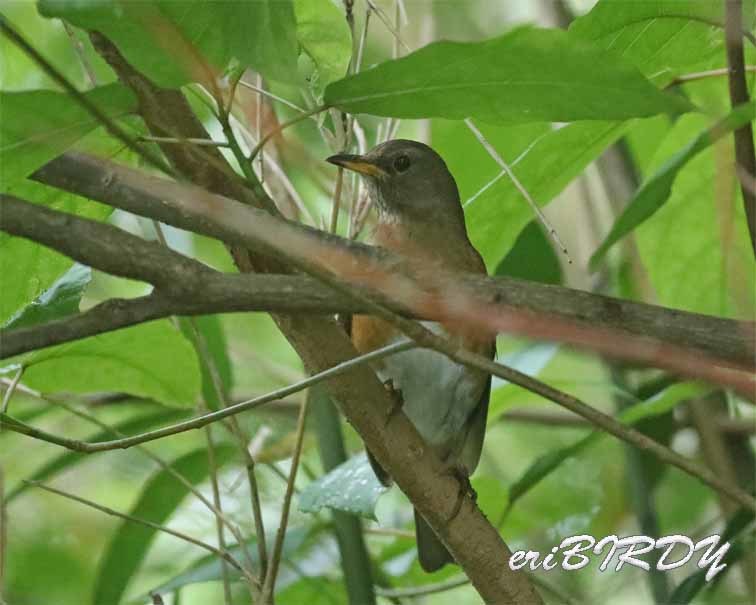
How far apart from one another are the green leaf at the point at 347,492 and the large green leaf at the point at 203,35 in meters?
0.94

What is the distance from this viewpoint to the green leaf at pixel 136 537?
100 inches

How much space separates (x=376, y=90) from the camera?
4.46 ft

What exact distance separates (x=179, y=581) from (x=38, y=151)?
4.10ft

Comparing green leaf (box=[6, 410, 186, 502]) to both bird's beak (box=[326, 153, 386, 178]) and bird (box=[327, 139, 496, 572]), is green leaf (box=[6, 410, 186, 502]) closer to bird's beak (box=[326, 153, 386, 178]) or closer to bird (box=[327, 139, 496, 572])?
bird (box=[327, 139, 496, 572])

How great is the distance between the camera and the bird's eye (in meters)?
2.93

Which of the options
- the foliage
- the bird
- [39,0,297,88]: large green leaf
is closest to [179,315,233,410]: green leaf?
the foliage

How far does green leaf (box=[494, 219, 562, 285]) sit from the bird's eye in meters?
0.36

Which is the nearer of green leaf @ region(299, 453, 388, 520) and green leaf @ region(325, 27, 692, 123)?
green leaf @ region(325, 27, 692, 123)

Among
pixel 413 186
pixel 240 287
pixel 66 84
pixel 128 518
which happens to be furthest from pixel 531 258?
pixel 66 84

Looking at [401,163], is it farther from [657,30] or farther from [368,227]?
[657,30]

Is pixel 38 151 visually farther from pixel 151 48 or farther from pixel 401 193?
pixel 401 193

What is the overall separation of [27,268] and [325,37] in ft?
1.79

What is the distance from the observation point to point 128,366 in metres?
2.07

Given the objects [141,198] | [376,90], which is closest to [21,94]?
[141,198]
